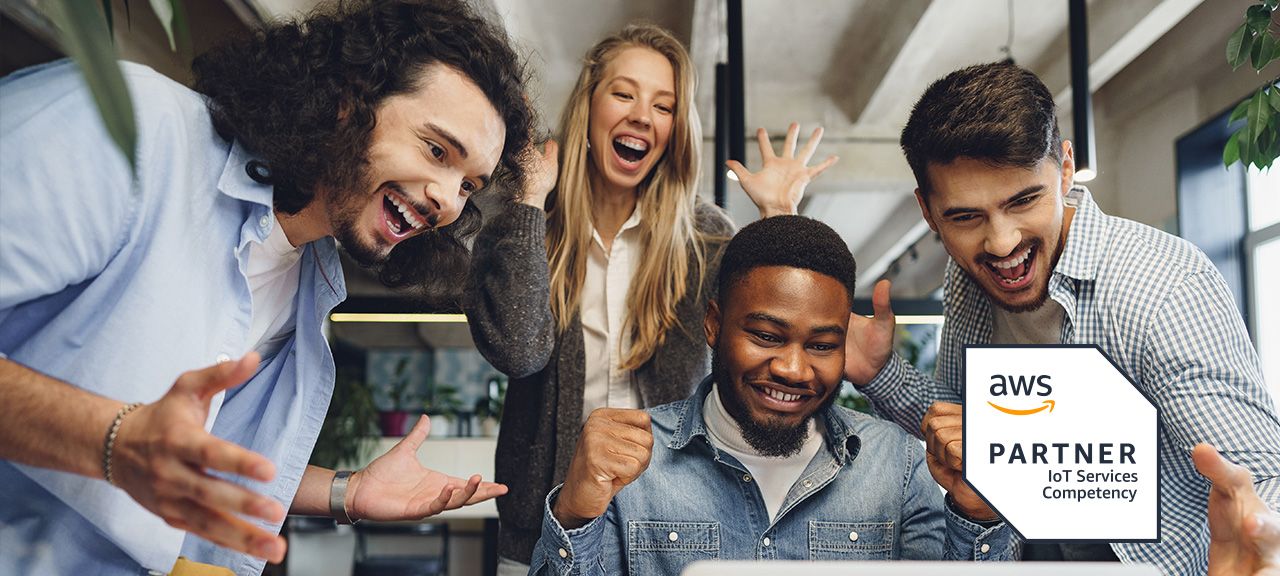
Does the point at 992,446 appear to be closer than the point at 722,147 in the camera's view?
Yes

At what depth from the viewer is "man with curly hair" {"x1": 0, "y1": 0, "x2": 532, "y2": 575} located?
0.79 metres

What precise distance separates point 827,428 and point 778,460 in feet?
0.33

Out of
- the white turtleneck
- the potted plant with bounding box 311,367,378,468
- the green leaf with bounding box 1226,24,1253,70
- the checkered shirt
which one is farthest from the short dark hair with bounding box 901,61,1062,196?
the potted plant with bounding box 311,367,378,468

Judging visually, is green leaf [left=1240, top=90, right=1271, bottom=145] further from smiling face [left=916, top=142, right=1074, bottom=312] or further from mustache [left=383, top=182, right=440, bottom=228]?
mustache [left=383, top=182, right=440, bottom=228]

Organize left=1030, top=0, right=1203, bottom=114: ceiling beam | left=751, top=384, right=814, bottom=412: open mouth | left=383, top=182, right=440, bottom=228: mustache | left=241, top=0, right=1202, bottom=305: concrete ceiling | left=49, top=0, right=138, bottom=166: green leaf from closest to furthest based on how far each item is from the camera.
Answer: left=49, top=0, right=138, bottom=166: green leaf < left=383, top=182, right=440, bottom=228: mustache < left=751, top=384, right=814, bottom=412: open mouth < left=1030, top=0, right=1203, bottom=114: ceiling beam < left=241, top=0, right=1202, bottom=305: concrete ceiling

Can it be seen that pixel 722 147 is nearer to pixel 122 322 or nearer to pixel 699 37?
pixel 699 37

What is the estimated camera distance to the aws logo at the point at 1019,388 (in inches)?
35.0

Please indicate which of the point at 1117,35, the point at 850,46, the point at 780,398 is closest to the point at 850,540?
the point at 780,398

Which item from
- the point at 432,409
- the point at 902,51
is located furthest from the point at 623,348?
the point at 432,409

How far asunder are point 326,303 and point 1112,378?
1.01 meters

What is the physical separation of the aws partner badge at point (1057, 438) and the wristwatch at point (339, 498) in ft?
2.94

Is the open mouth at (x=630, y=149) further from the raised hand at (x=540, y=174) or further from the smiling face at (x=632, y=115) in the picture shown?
the raised hand at (x=540, y=174)

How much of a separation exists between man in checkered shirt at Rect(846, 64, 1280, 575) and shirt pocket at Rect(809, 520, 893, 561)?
212 mm

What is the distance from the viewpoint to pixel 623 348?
5.97 feet
